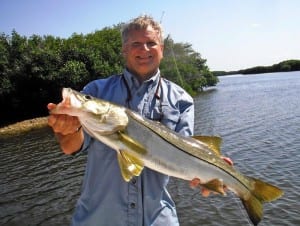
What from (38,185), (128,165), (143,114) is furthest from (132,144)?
(38,185)

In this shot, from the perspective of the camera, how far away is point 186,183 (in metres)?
13.8

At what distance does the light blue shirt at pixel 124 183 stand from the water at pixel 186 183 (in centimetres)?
745

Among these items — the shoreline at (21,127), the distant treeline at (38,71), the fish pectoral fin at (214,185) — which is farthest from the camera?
the distant treeline at (38,71)

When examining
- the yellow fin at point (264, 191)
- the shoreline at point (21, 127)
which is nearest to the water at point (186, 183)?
the shoreline at point (21, 127)

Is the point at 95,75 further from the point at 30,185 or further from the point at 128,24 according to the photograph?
the point at 128,24

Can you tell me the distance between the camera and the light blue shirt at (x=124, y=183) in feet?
11.6

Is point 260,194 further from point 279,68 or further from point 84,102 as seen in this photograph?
point 279,68

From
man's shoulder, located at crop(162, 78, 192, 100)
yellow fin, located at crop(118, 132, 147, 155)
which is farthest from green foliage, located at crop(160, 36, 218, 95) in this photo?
yellow fin, located at crop(118, 132, 147, 155)

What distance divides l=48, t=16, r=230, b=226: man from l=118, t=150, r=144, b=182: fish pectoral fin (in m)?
0.25

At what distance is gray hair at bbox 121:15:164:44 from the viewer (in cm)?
387

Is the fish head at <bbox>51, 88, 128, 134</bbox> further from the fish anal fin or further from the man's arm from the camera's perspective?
the fish anal fin

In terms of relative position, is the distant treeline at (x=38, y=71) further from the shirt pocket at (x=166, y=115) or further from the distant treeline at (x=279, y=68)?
the distant treeline at (x=279, y=68)

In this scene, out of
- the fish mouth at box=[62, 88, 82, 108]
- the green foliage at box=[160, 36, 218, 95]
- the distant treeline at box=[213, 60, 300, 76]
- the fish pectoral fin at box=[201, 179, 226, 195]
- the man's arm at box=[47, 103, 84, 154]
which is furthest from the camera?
the distant treeline at box=[213, 60, 300, 76]

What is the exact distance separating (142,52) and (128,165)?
1.21 metres
